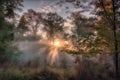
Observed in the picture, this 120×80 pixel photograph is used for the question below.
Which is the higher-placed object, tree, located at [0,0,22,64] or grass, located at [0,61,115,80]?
tree, located at [0,0,22,64]

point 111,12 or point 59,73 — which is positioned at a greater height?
point 111,12

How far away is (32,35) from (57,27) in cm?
549

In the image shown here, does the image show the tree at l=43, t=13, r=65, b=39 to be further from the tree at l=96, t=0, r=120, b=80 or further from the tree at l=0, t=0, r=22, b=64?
the tree at l=96, t=0, r=120, b=80

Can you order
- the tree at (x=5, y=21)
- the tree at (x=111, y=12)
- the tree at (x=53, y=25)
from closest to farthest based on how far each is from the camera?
1. the tree at (x=111, y=12)
2. the tree at (x=5, y=21)
3. the tree at (x=53, y=25)

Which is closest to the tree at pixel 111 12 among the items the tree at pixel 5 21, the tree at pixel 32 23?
the tree at pixel 5 21

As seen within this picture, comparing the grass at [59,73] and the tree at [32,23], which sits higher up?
the tree at [32,23]

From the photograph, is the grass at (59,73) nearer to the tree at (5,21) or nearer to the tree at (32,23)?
the tree at (5,21)

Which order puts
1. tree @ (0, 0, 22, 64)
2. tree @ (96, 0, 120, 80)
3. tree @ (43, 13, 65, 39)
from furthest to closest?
tree @ (43, 13, 65, 39), tree @ (0, 0, 22, 64), tree @ (96, 0, 120, 80)

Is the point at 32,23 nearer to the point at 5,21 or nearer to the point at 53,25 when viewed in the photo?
the point at 53,25

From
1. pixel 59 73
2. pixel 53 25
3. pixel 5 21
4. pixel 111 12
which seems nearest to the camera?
pixel 111 12

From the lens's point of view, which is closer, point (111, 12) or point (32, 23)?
point (111, 12)

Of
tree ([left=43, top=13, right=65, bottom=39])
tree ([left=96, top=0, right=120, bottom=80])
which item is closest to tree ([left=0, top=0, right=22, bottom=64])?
tree ([left=96, top=0, right=120, bottom=80])

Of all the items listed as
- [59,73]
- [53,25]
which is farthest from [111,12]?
[53,25]

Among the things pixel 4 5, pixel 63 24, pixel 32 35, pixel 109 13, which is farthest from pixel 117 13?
pixel 32 35
